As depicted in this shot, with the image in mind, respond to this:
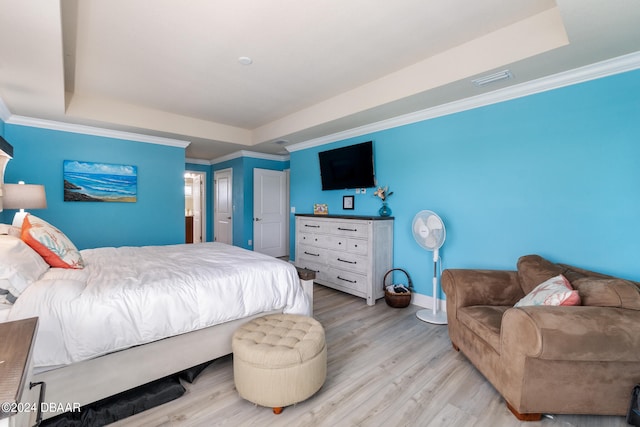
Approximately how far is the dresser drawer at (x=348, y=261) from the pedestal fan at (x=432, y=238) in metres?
0.78

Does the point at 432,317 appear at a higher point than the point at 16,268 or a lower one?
lower

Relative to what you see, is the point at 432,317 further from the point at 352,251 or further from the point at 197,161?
the point at 197,161

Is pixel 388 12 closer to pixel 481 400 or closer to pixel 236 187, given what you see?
pixel 481 400

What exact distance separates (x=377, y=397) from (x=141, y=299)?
5.31 feet

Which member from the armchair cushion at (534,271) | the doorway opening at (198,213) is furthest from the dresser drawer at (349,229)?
the doorway opening at (198,213)

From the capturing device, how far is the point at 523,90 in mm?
2668

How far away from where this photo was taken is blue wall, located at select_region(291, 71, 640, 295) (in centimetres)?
226

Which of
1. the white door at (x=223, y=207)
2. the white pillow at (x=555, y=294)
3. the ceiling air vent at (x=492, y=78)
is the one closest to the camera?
the white pillow at (x=555, y=294)

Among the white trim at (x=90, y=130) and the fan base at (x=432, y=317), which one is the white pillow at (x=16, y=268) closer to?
the white trim at (x=90, y=130)

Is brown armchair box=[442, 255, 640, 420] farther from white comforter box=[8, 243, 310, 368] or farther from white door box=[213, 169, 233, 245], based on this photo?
white door box=[213, 169, 233, 245]

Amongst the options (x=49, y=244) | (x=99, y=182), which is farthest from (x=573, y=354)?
(x=99, y=182)

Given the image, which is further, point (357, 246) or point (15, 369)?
point (357, 246)

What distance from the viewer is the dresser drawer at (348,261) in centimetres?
359

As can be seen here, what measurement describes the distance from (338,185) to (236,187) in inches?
105
